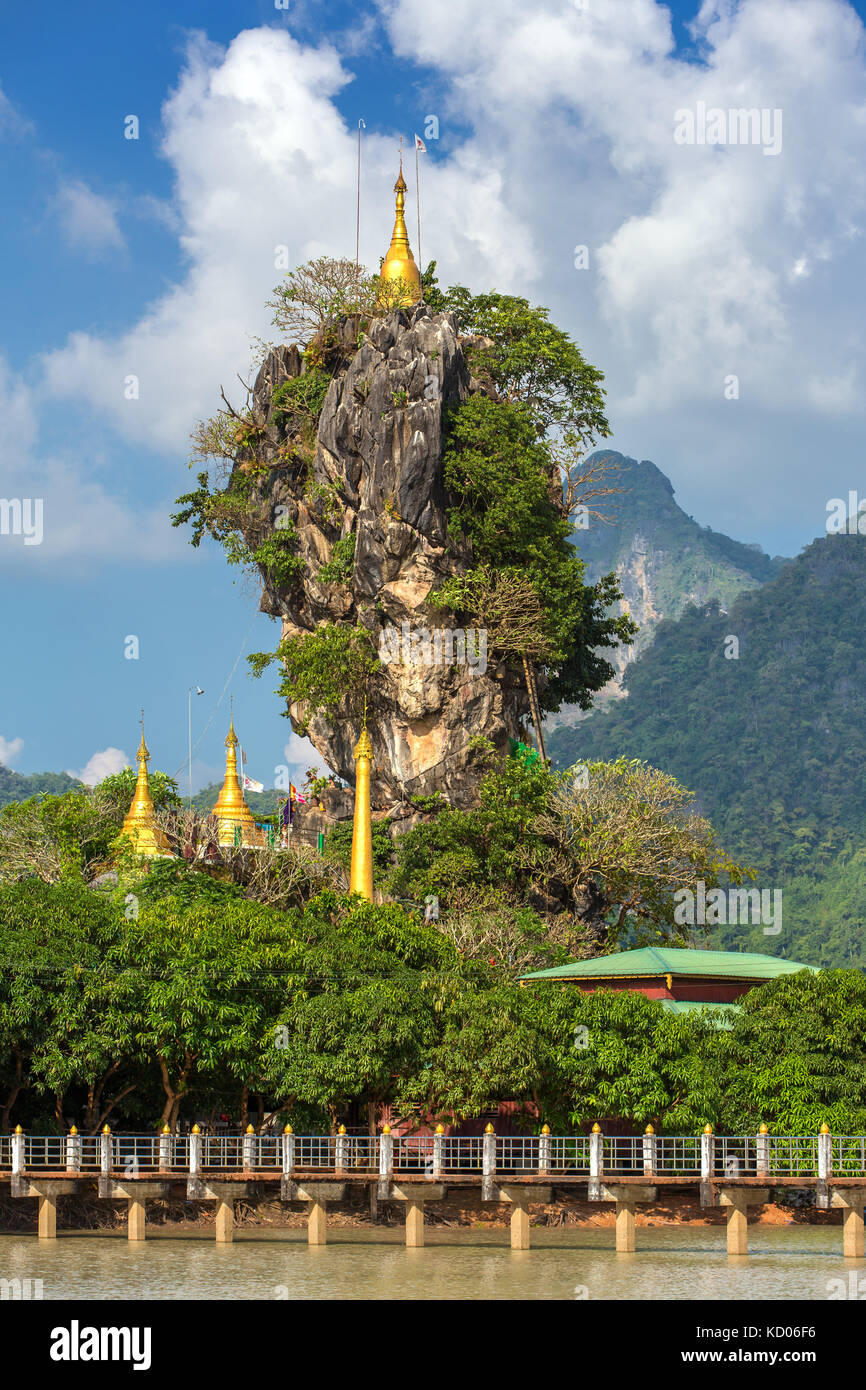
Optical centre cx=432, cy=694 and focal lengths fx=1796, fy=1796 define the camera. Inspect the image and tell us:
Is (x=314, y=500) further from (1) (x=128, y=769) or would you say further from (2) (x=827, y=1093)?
(2) (x=827, y=1093)

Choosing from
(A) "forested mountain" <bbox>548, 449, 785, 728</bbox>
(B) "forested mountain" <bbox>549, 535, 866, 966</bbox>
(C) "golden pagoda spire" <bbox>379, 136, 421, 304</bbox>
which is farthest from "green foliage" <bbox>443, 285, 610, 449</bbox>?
(A) "forested mountain" <bbox>548, 449, 785, 728</bbox>

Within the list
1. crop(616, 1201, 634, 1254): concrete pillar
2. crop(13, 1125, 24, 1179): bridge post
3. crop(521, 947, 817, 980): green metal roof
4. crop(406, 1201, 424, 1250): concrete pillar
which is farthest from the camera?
crop(521, 947, 817, 980): green metal roof

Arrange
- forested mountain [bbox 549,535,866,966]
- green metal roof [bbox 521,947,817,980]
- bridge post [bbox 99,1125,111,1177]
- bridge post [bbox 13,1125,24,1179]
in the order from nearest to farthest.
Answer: bridge post [bbox 13,1125,24,1179], bridge post [bbox 99,1125,111,1177], green metal roof [bbox 521,947,817,980], forested mountain [bbox 549,535,866,966]

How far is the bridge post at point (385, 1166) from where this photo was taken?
84.1ft

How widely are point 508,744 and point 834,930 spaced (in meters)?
46.4

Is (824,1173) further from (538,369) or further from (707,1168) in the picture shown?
(538,369)

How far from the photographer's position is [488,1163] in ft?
84.2

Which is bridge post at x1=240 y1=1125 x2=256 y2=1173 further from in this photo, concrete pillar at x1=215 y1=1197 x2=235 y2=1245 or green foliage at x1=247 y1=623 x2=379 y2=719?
green foliage at x1=247 y1=623 x2=379 y2=719

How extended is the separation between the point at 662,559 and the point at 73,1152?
16546 cm

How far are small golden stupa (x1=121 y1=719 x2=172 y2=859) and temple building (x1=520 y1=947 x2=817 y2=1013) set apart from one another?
10.1m

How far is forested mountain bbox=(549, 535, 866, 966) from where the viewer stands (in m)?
103

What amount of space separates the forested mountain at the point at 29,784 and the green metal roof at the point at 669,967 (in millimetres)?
80823

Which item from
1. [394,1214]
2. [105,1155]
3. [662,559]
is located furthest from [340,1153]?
[662,559]

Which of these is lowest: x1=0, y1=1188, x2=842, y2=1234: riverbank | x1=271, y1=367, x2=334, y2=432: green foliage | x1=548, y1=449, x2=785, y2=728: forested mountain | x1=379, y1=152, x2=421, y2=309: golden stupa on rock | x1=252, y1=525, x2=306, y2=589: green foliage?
x1=0, y1=1188, x2=842, y2=1234: riverbank
